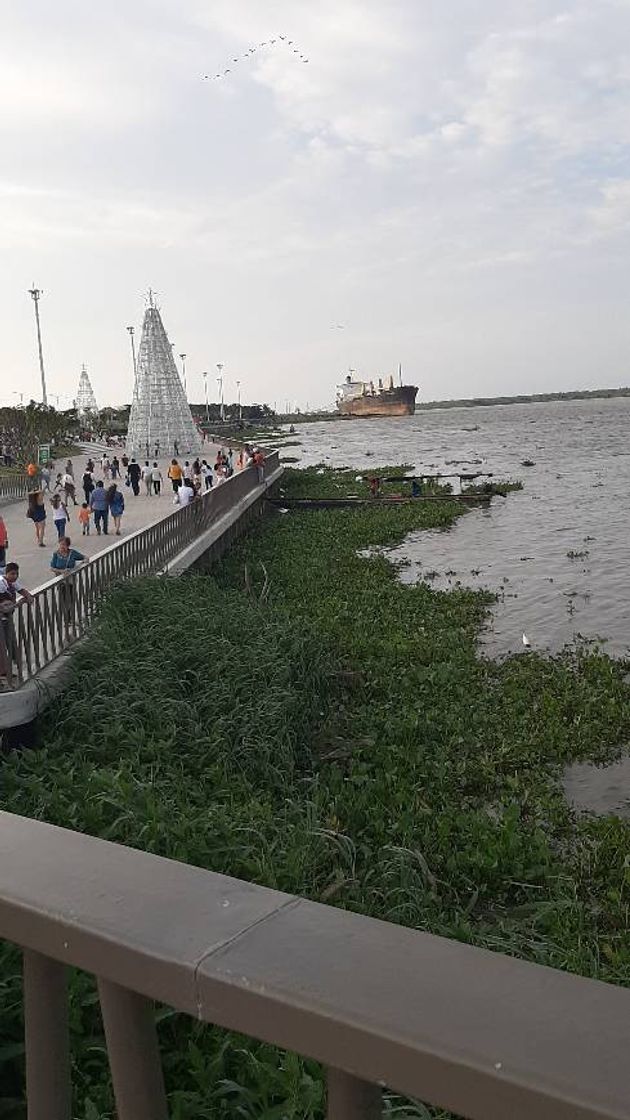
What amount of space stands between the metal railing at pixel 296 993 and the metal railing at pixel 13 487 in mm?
29550

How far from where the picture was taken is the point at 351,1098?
3.31 ft

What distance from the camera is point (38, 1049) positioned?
→ 1270 mm

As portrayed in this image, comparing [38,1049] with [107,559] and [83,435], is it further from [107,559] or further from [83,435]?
[83,435]

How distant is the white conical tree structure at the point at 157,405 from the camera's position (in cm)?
5809

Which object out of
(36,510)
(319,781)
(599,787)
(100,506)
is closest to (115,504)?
(100,506)

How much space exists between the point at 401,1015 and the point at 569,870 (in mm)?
7216

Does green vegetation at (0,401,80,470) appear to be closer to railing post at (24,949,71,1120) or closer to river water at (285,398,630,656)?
river water at (285,398,630,656)

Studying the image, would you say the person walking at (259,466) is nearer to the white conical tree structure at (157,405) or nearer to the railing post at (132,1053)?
the white conical tree structure at (157,405)

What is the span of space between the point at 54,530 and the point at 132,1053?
2285 cm

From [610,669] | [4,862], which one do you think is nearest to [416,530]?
[610,669]

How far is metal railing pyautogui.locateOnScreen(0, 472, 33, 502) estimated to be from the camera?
29.5 meters

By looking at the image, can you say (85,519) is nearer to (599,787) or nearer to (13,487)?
(13,487)

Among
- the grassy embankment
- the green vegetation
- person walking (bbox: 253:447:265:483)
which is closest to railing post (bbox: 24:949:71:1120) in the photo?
the grassy embankment

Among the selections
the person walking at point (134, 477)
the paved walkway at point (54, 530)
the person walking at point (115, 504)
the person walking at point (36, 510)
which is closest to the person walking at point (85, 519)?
the paved walkway at point (54, 530)
